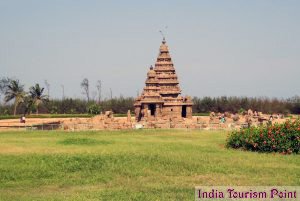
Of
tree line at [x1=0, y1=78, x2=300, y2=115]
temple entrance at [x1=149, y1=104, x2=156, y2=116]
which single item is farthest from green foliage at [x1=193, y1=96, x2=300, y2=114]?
temple entrance at [x1=149, y1=104, x2=156, y2=116]

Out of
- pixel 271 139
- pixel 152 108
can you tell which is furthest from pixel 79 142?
pixel 152 108

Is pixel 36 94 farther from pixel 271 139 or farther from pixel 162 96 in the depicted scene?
pixel 271 139

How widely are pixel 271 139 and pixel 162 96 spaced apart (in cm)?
3219

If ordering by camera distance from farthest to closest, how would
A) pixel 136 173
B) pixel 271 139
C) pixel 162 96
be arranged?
pixel 162 96 < pixel 271 139 < pixel 136 173

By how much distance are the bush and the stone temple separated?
86.5 ft

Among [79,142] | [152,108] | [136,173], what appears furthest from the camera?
[152,108]

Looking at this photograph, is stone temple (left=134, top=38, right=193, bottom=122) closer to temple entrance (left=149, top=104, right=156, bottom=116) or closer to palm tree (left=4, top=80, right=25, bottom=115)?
temple entrance (left=149, top=104, right=156, bottom=116)

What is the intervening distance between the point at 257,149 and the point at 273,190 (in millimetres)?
9973

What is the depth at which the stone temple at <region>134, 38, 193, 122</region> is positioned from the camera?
5019 cm

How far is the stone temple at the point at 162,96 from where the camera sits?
5019 cm

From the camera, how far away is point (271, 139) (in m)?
21.0

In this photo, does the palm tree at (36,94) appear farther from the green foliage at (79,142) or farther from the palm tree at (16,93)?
the green foliage at (79,142)

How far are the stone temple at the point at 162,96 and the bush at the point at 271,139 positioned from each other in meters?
26.4

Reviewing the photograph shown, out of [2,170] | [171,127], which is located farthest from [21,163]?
[171,127]
